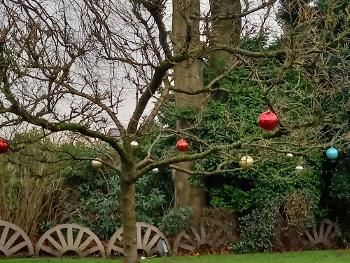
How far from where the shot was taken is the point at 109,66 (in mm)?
7539

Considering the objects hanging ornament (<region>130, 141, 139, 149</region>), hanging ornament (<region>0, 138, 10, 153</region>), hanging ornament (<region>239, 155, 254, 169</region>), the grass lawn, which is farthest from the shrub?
hanging ornament (<region>0, 138, 10, 153</region>)

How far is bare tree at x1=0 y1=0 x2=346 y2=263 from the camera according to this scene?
6129 mm

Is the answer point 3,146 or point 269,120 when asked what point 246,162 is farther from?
point 3,146

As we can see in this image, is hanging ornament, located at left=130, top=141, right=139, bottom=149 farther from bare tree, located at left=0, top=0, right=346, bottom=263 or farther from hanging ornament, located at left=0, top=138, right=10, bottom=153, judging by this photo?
hanging ornament, located at left=0, top=138, right=10, bottom=153

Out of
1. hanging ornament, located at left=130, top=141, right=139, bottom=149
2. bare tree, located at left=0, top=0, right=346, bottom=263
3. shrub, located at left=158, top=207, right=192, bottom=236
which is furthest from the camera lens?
shrub, located at left=158, top=207, right=192, bottom=236

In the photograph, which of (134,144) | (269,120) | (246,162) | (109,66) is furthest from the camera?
(109,66)

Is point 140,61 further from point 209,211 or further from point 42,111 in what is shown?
point 209,211

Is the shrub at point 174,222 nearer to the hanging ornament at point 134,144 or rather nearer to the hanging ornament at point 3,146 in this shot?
the hanging ornament at point 134,144

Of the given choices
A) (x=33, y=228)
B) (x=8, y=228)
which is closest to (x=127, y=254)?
(x=8, y=228)

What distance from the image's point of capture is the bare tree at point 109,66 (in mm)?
6129

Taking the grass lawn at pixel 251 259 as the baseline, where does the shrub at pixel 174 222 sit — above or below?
above

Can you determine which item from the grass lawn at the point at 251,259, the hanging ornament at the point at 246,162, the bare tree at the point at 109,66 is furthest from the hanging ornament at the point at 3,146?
the grass lawn at the point at 251,259

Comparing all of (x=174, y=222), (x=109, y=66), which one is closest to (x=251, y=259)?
(x=174, y=222)

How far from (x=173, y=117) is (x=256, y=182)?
2.15 meters
